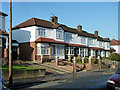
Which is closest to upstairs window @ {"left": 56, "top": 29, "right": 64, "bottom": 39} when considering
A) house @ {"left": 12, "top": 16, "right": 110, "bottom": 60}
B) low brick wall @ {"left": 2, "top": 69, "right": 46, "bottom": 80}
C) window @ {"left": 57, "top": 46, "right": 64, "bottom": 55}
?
house @ {"left": 12, "top": 16, "right": 110, "bottom": 60}

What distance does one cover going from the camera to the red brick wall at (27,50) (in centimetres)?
2965

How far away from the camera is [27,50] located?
30766mm

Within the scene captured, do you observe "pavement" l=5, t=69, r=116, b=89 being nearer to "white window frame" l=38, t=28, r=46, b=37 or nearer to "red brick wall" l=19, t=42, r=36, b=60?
"red brick wall" l=19, t=42, r=36, b=60

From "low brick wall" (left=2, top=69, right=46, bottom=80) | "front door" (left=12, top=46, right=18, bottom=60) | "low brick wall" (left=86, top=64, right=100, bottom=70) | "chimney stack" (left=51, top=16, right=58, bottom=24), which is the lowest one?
"low brick wall" (left=86, top=64, right=100, bottom=70)

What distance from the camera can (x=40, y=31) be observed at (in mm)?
30656

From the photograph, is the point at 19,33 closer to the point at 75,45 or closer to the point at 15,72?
the point at 75,45

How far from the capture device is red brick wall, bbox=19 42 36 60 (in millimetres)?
29645

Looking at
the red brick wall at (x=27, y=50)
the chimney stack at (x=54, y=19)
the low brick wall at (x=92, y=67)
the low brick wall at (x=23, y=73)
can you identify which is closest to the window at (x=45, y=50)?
the red brick wall at (x=27, y=50)

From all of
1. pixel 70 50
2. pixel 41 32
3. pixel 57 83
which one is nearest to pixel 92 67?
pixel 70 50

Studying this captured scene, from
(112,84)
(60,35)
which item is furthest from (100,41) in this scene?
(112,84)

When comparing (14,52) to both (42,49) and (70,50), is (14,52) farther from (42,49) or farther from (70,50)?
(70,50)

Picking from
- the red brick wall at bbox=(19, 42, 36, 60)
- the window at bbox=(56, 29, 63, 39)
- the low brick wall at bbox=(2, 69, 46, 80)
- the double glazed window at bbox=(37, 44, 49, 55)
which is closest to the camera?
the low brick wall at bbox=(2, 69, 46, 80)

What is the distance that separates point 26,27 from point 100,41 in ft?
103

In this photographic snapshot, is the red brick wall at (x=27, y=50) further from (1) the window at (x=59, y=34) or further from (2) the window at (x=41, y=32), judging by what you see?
(1) the window at (x=59, y=34)
